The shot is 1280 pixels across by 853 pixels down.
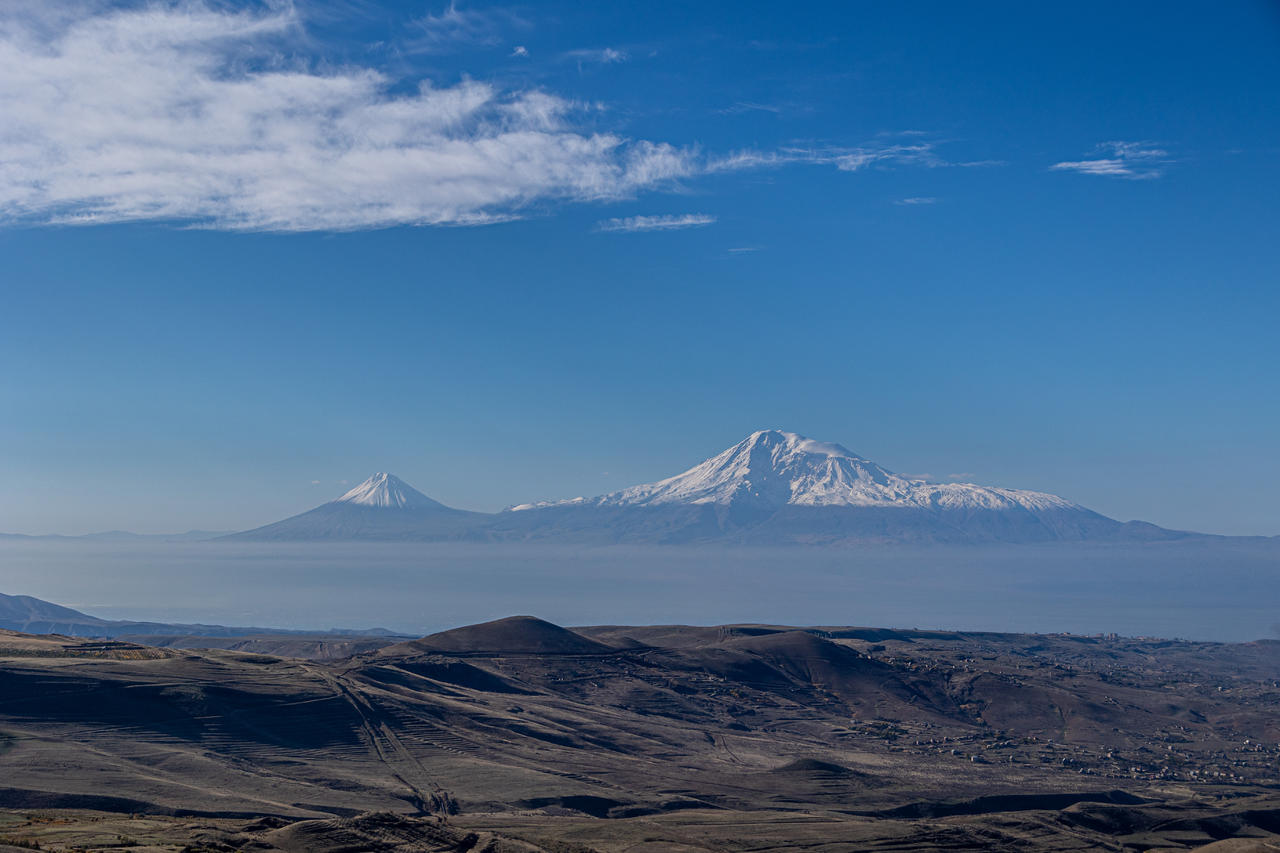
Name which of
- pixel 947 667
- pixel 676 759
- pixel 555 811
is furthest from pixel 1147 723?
pixel 555 811

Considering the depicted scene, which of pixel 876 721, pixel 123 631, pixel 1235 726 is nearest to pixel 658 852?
pixel 876 721

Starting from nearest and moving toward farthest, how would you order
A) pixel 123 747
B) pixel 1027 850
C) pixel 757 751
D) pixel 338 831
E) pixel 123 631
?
1. pixel 338 831
2. pixel 1027 850
3. pixel 123 747
4. pixel 757 751
5. pixel 123 631

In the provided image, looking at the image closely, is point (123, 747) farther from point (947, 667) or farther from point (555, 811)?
point (947, 667)

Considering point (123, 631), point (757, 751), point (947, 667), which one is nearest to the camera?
point (757, 751)

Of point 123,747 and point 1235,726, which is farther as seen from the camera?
point 1235,726

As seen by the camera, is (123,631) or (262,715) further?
(123,631)

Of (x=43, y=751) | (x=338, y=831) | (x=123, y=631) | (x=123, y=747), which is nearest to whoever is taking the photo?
(x=338, y=831)

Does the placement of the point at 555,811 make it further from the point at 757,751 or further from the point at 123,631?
the point at 123,631
